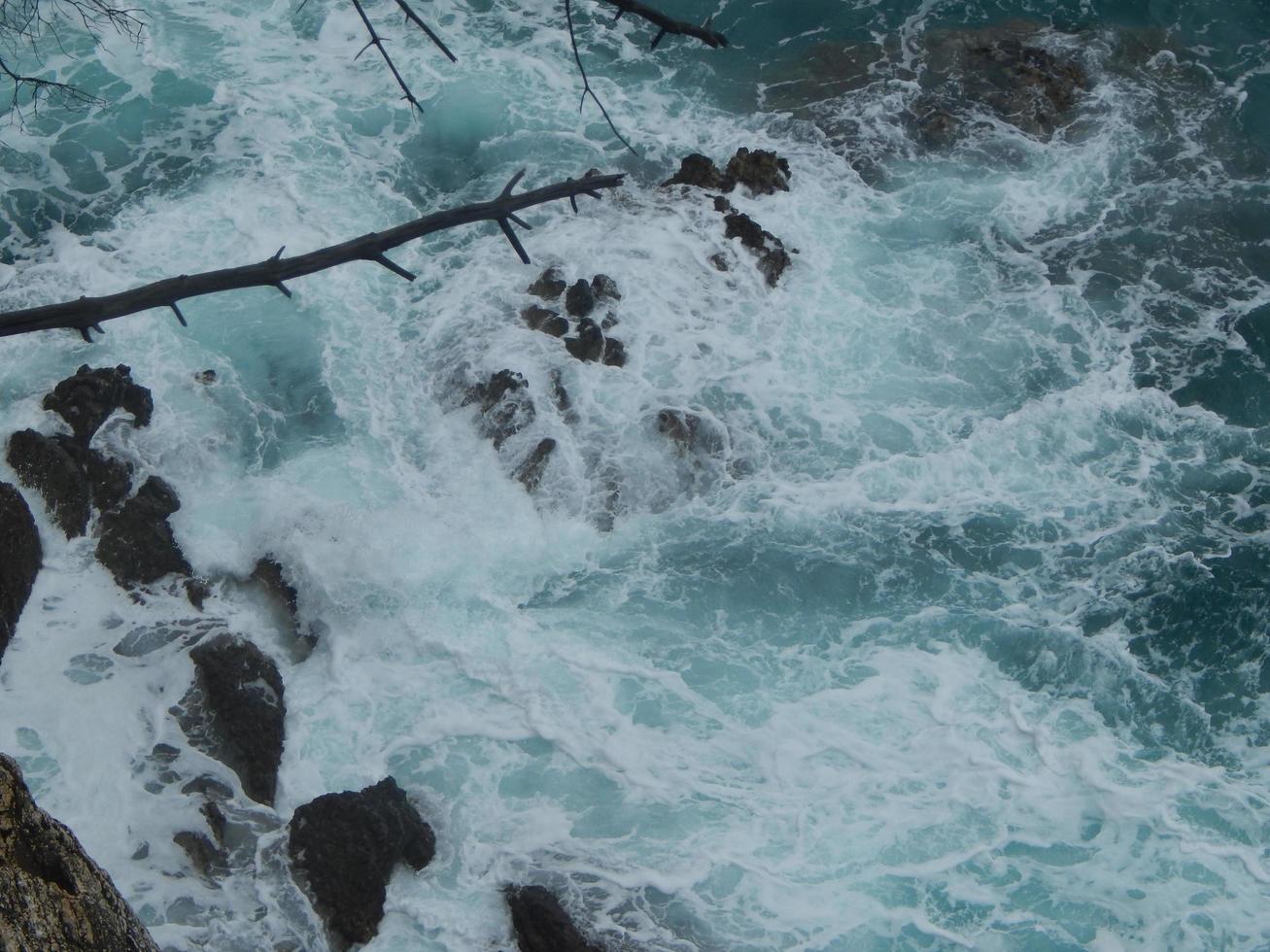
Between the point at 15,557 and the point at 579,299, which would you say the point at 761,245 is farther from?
the point at 15,557

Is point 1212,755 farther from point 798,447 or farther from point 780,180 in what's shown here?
point 780,180

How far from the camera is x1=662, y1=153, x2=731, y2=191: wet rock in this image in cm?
1708

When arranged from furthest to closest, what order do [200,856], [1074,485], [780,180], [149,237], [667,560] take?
[780,180] → [149,237] → [1074,485] → [667,560] → [200,856]

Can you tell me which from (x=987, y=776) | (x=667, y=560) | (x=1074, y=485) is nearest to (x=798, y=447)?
(x=667, y=560)

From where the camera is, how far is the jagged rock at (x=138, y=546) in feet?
41.4

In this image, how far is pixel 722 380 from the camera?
1509 centimetres

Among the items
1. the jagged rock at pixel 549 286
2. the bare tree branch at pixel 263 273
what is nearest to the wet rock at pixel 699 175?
Answer: the jagged rock at pixel 549 286

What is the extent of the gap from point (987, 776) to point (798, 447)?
4.59 meters

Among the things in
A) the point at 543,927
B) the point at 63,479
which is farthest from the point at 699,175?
the point at 543,927

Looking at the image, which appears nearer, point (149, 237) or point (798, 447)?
point (798, 447)

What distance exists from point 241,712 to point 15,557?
9.85 ft

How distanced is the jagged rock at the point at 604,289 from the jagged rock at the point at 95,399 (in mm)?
5639

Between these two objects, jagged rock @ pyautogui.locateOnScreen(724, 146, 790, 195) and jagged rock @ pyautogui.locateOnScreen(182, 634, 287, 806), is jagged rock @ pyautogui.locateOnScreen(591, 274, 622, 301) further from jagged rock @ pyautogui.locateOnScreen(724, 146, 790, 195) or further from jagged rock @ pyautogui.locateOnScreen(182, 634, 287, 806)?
jagged rock @ pyautogui.locateOnScreen(182, 634, 287, 806)

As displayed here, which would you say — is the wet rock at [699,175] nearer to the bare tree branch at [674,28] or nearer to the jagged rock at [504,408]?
the jagged rock at [504,408]
